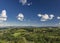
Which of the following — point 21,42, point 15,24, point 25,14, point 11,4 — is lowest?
point 21,42

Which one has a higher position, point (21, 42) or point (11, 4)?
point (11, 4)

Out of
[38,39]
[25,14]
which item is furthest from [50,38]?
[25,14]

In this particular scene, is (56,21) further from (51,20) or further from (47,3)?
(47,3)

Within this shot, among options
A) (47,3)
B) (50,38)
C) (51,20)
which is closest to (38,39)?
(50,38)

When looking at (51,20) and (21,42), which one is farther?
(51,20)

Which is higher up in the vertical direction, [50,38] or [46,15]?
[46,15]

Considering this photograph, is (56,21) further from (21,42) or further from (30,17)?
(21,42)
